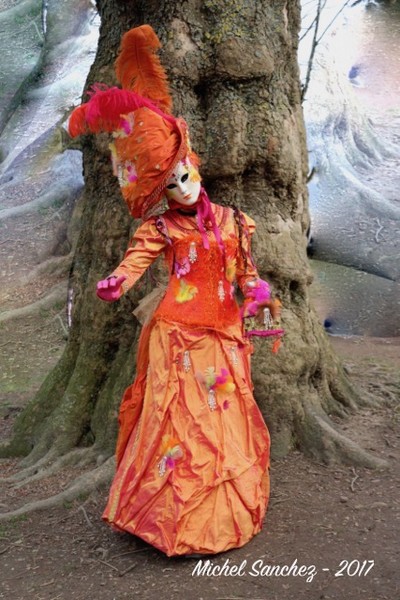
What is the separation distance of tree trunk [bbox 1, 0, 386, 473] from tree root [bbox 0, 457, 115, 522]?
276 millimetres

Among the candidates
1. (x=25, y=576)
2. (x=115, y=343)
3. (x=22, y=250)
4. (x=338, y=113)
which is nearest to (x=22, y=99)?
(x=22, y=250)

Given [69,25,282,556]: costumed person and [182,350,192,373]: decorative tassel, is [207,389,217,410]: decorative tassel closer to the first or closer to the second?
[69,25,282,556]: costumed person

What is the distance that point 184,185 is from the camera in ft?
10.9

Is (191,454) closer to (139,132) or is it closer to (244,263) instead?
(244,263)

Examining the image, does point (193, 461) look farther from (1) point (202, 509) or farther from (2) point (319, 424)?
(2) point (319, 424)

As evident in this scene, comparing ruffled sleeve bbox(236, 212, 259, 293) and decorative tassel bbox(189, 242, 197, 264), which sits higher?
decorative tassel bbox(189, 242, 197, 264)

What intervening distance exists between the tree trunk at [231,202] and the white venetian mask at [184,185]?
2.50 ft

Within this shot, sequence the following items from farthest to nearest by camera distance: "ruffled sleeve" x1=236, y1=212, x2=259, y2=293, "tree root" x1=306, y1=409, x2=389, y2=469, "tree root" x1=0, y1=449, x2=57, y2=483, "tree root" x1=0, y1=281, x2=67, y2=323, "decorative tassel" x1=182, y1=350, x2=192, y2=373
→ "tree root" x1=0, y1=281, x2=67, y2=323 → "tree root" x1=0, y1=449, x2=57, y2=483 → "tree root" x1=306, y1=409, x2=389, y2=469 → "ruffled sleeve" x1=236, y1=212, x2=259, y2=293 → "decorative tassel" x1=182, y1=350, x2=192, y2=373

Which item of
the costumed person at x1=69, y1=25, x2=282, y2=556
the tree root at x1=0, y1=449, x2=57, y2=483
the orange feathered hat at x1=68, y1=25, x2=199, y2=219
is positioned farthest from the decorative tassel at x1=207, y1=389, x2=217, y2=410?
the tree root at x1=0, y1=449, x2=57, y2=483

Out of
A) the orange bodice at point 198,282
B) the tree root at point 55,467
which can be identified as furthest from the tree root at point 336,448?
the tree root at point 55,467

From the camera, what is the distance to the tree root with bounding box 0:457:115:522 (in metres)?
4.06

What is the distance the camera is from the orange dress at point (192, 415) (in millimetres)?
3248

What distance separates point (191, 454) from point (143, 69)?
162 cm

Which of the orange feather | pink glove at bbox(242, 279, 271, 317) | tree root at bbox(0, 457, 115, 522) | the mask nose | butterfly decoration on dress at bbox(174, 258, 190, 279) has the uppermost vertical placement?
the orange feather
